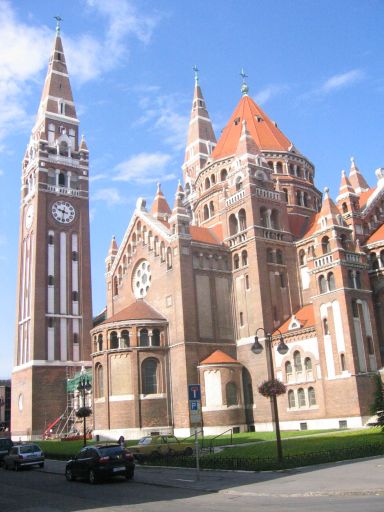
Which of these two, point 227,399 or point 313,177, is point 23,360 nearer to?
point 227,399

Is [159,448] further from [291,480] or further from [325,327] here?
[325,327]

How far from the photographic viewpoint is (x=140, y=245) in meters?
58.8

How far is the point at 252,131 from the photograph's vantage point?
66812mm

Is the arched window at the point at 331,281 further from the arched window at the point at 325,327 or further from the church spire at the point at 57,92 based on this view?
the church spire at the point at 57,92

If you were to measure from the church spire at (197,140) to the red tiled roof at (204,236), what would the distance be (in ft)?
86.9

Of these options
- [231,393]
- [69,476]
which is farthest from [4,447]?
[231,393]

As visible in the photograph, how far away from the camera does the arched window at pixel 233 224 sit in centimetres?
5441

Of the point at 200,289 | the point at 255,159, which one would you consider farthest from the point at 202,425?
the point at 255,159

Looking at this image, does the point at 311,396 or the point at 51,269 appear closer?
the point at 311,396

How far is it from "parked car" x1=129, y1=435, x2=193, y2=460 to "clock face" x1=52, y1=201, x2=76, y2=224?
44201 mm

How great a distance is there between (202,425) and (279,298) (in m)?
13.0

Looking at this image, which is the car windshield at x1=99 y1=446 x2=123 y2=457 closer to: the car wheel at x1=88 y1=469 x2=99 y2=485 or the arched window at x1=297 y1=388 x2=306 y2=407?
the car wheel at x1=88 y1=469 x2=99 y2=485

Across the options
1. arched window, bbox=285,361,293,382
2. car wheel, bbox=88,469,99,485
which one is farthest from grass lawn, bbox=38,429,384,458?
arched window, bbox=285,361,293,382

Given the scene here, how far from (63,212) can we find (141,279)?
1947 cm
